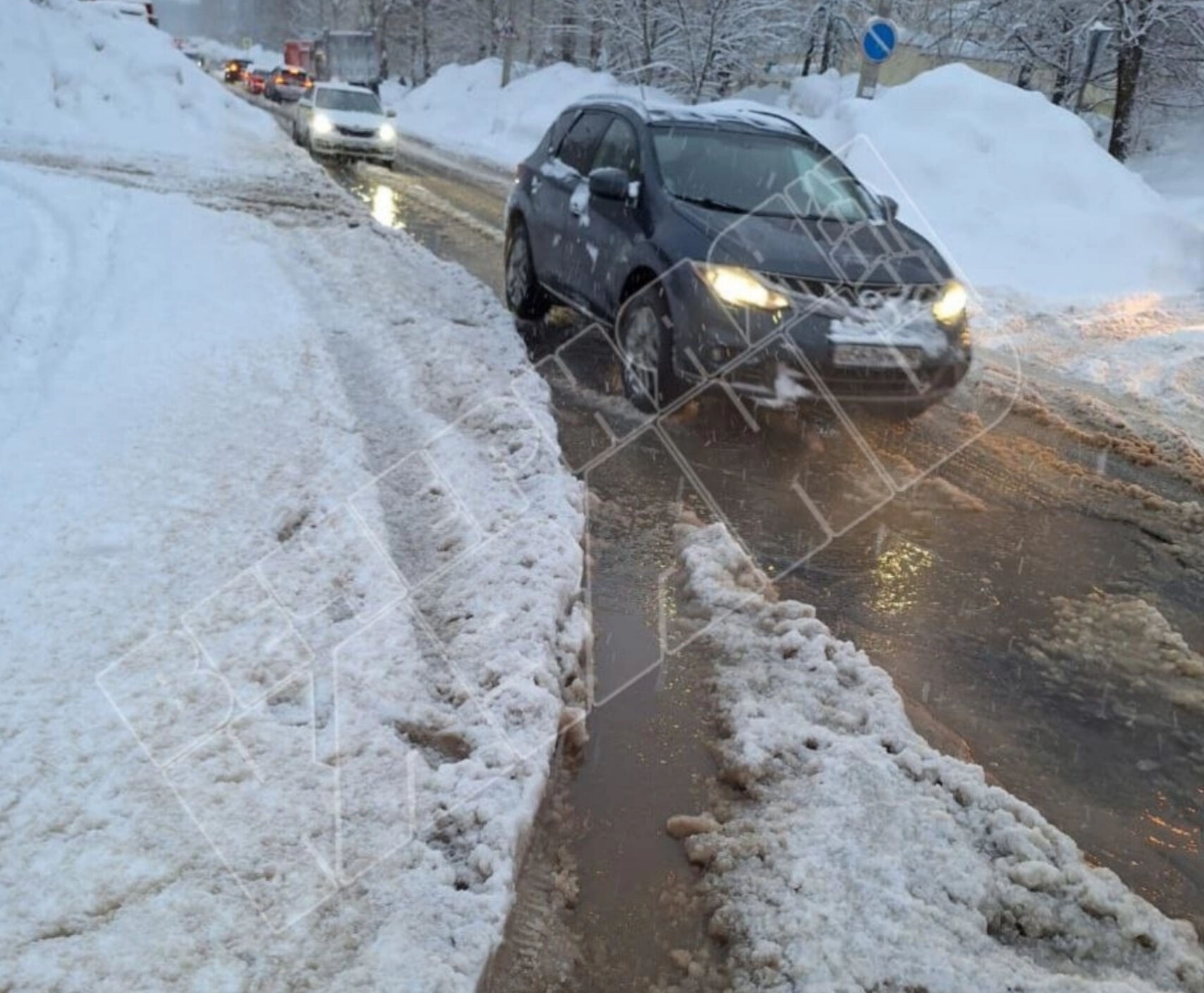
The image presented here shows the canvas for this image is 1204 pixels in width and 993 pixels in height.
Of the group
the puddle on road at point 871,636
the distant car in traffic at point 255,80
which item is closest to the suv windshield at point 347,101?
the puddle on road at point 871,636

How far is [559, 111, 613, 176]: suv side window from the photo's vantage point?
723cm

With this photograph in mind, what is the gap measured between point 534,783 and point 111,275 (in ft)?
21.2

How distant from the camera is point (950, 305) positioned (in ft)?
18.6

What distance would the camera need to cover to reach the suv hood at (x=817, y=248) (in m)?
5.44

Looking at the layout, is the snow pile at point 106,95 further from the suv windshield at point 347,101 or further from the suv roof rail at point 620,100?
the suv roof rail at point 620,100

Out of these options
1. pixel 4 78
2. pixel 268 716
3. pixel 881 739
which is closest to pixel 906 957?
pixel 881 739

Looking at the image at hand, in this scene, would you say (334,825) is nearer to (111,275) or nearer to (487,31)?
(111,275)

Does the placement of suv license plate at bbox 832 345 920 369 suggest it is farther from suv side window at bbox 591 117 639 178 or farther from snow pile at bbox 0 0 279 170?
snow pile at bbox 0 0 279 170

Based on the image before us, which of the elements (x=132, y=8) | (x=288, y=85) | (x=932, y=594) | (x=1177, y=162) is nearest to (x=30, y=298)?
(x=932, y=594)

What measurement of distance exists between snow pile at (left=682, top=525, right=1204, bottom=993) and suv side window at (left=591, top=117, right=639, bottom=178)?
429cm

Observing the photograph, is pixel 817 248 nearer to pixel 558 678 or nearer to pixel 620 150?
pixel 620 150

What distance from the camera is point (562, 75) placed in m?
35.0

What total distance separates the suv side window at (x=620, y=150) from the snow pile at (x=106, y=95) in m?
10.6

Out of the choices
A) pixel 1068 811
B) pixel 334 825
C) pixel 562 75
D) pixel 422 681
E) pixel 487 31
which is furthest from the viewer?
pixel 487 31
